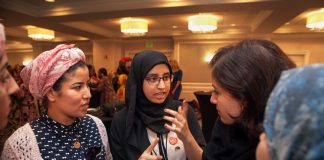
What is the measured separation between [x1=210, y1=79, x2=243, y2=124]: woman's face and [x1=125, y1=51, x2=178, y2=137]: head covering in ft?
1.65

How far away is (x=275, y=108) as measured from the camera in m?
0.47

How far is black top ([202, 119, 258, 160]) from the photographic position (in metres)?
0.97

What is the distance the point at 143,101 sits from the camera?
150 cm

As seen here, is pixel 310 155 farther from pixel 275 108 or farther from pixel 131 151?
pixel 131 151

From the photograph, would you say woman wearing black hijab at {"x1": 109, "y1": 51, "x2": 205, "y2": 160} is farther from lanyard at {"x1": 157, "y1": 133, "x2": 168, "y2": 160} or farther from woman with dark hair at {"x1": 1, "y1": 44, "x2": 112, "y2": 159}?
woman with dark hair at {"x1": 1, "y1": 44, "x2": 112, "y2": 159}

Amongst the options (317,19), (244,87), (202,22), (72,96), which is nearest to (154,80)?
(72,96)

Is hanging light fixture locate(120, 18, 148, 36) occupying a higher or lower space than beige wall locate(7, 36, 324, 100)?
higher

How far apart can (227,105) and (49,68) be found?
80 centimetres

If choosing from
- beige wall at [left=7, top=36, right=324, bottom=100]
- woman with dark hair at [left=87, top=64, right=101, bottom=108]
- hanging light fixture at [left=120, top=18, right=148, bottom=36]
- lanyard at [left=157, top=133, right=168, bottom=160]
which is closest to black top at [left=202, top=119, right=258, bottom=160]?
lanyard at [left=157, top=133, right=168, bottom=160]

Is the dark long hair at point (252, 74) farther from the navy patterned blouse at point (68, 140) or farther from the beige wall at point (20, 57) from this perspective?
the beige wall at point (20, 57)

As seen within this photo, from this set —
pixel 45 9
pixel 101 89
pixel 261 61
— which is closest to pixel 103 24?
pixel 45 9

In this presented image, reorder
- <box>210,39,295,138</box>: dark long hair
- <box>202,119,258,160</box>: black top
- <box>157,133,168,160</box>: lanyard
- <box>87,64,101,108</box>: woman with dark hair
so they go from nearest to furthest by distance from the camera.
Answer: <box>210,39,295,138</box>: dark long hair, <box>202,119,258,160</box>: black top, <box>157,133,168,160</box>: lanyard, <box>87,64,101,108</box>: woman with dark hair

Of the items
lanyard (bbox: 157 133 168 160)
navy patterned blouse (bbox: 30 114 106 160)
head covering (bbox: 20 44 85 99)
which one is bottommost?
lanyard (bbox: 157 133 168 160)

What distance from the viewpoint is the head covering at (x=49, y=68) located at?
1050 mm
